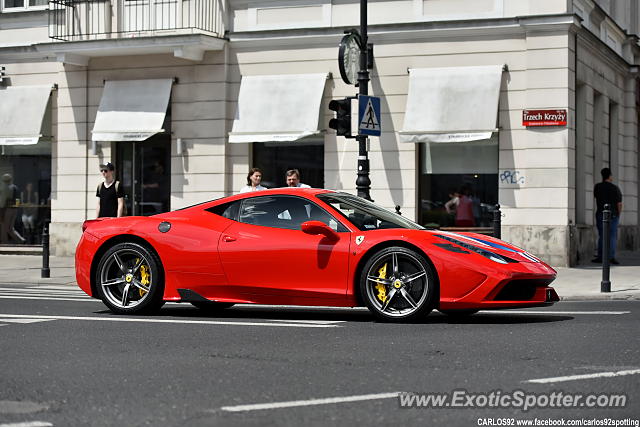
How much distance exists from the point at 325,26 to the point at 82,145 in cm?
599

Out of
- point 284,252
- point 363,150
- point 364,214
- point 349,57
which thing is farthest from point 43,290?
point 364,214

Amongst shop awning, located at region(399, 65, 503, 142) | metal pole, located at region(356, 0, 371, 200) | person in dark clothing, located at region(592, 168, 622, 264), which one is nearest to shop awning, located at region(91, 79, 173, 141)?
shop awning, located at region(399, 65, 503, 142)

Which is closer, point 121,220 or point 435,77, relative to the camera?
point 121,220

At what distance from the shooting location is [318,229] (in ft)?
34.0

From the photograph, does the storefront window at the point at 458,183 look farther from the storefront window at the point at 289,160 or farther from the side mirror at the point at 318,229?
the side mirror at the point at 318,229

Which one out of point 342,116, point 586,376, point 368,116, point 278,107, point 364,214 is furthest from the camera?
point 278,107

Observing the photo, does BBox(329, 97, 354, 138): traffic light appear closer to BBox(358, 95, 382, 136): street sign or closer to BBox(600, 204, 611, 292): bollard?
BBox(358, 95, 382, 136): street sign

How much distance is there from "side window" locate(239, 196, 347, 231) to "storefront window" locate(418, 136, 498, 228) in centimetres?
1113

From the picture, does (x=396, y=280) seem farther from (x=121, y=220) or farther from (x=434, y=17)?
(x=434, y=17)

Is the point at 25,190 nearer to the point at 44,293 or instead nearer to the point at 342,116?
the point at 44,293

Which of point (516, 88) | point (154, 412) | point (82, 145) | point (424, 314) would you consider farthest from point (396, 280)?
point (82, 145)

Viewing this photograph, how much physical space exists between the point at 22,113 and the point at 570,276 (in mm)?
12780

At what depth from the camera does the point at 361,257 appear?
10266 mm

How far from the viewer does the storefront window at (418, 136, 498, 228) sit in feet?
70.9
